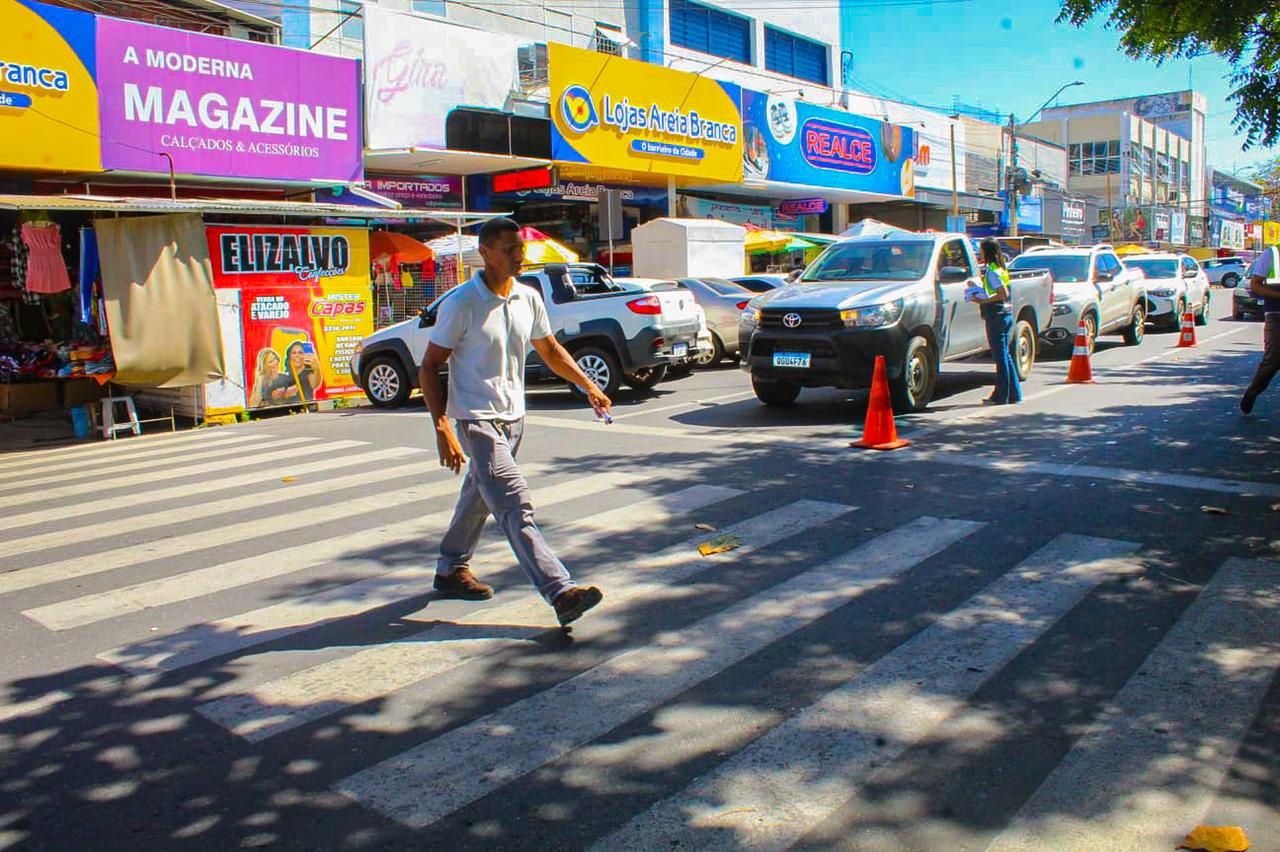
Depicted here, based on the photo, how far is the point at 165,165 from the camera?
16.6m

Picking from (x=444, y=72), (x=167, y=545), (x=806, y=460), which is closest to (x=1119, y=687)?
(x=806, y=460)

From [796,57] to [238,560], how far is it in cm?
3791

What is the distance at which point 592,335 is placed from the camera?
14180 mm

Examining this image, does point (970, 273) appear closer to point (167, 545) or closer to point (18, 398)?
point (167, 545)

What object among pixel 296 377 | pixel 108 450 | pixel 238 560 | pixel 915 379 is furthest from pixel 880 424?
pixel 296 377

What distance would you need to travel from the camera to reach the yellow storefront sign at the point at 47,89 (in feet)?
48.3

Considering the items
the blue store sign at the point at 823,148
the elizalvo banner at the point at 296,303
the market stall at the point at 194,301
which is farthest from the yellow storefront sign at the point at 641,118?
the elizalvo banner at the point at 296,303

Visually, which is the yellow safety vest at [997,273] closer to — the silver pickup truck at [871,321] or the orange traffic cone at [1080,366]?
the silver pickup truck at [871,321]

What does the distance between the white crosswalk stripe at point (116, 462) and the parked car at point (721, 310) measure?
8517 mm

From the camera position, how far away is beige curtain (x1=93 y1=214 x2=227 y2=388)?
1329 centimetres

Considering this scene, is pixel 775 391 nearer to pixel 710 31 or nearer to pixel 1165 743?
pixel 1165 743

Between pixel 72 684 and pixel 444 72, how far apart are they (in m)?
19.1

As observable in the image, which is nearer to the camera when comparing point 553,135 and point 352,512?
point 352,512

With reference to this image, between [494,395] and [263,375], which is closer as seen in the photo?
[494,395]
